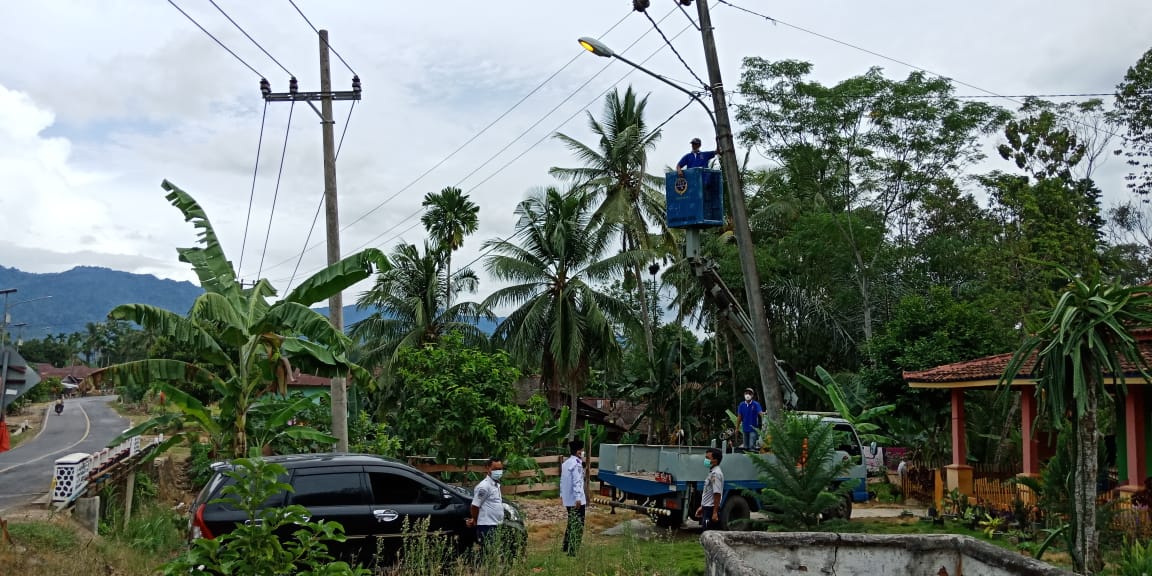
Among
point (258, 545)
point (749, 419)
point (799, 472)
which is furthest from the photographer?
point (749, 419)

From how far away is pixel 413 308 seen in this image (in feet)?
93.9

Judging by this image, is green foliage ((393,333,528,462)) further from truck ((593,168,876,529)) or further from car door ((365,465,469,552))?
car door ((365,465,469,552))

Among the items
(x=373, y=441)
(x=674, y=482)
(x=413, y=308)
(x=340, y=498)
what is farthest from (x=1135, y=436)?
(x=413, y=308)

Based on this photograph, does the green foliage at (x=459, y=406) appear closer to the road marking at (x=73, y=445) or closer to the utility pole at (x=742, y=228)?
the utility pole at (x=742, y=228)

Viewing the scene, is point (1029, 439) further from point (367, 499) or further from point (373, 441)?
point (373, 441)

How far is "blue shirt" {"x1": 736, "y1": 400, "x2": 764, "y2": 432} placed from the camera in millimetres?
15672

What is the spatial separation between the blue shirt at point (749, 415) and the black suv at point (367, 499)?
6.31 meters

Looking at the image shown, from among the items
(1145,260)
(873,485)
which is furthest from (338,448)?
(1145,260)

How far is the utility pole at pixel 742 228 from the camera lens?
1351cm

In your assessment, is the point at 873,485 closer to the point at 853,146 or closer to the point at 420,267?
the point at 853,146

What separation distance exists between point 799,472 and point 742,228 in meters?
3.73

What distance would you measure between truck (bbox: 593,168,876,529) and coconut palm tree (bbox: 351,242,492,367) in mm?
14187

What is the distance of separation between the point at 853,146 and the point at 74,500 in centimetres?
2486

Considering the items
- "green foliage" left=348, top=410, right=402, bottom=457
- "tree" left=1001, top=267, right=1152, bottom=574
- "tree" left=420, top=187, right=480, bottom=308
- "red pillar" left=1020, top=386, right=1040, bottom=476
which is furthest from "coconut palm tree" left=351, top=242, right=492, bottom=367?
"tree" left=1001, top=267, right=1152, bottom=574
